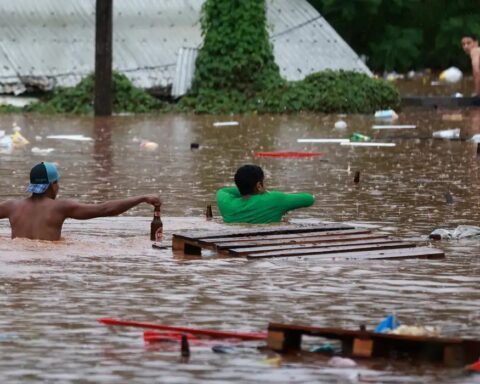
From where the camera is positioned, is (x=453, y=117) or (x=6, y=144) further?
(x=453, y=117)

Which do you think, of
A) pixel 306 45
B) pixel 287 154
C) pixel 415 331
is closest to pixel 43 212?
pixel 415 331

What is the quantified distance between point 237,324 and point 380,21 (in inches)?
1313

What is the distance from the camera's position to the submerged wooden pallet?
1091 centimetres

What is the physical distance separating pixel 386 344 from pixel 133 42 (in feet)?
81.6

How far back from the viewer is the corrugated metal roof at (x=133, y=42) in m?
31.0

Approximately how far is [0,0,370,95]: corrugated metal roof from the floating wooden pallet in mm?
23521

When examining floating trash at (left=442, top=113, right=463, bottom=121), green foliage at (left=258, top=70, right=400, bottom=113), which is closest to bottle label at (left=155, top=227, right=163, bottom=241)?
floating trash at (left=442, top=113, right=463, bottom=121)

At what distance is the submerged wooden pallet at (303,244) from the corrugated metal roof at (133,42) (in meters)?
19.6

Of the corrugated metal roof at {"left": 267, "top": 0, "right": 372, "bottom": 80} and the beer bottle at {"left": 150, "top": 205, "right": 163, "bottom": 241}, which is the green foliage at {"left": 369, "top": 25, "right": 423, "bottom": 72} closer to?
the corrugated metal roof at {"left": 267, "top": 0, "right": 372, "bottom": 80}

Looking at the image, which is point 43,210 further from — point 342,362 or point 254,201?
point 342,362

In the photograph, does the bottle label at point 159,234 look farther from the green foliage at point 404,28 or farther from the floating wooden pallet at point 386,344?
the green foliage at point 404,28

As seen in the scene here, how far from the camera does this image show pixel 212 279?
1001 centimetres

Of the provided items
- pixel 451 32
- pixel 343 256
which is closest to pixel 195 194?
pixel 343 256

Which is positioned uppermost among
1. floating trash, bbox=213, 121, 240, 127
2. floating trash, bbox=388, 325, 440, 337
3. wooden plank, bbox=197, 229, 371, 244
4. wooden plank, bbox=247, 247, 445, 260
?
floating trash, bbox=213, 121, 240, 127
